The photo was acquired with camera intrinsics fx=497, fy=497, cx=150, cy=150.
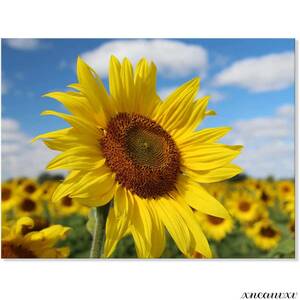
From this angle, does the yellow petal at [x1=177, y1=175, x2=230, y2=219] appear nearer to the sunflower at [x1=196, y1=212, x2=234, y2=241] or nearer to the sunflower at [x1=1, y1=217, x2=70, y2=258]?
the sunflower at [x1=1, y1=217, x2=70, y2=258]

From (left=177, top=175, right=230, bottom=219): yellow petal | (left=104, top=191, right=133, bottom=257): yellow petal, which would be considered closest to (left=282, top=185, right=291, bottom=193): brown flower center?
(left=177, top=175, right=230, bottom=219): yellow petal

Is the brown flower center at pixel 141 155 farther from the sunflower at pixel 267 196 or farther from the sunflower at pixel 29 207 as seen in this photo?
the sunflower at pixel 267 196

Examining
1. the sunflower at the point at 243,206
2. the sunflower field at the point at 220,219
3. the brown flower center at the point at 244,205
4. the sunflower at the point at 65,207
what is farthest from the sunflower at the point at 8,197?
the brown flower center at the point at 244,205
